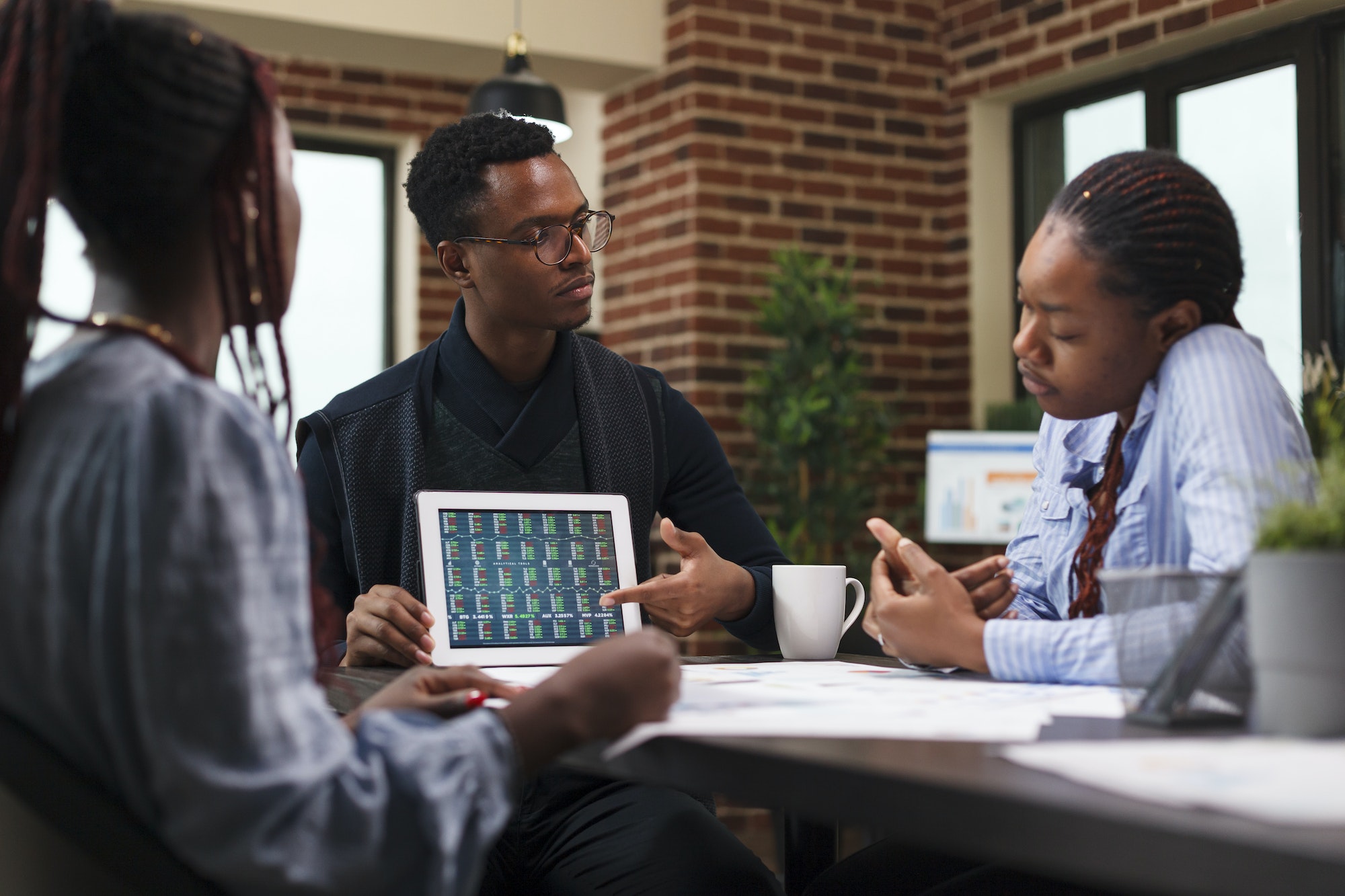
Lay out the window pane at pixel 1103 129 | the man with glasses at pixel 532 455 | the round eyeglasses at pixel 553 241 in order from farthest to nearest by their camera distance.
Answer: the window pane at pixel 1103 129 < the round eyeglasses at pixel 553 241 < the man with glasses at pixel 532 455

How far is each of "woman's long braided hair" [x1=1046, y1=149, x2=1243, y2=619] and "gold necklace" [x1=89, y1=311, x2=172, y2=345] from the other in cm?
93

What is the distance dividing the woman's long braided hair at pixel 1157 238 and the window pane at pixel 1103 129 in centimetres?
313

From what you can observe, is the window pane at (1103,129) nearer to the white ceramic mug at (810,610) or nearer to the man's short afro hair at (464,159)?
the man's short afro hair at (464,159)

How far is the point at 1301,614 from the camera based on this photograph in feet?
2.76

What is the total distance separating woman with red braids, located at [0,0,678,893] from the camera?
0.79 metres

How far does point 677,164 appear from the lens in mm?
4562

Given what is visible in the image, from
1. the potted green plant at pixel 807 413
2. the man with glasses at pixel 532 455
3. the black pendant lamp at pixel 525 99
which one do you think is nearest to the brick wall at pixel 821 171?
the potted green plant at pixel 807 413

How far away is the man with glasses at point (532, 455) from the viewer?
156cm

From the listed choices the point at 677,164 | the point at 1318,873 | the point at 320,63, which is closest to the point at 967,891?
the point at 1318,873

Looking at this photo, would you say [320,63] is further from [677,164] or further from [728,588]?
[728,588]

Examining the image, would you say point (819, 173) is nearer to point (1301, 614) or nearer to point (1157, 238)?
point (1157, 238)

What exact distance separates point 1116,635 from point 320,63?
5432 mm

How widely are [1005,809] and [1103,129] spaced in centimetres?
428

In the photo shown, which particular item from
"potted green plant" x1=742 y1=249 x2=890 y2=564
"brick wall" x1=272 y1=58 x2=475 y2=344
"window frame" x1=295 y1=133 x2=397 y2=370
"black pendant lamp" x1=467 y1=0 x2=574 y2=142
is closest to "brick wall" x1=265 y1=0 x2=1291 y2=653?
"potted green plant" x1=742 y1=249 x2=890 y2=564
